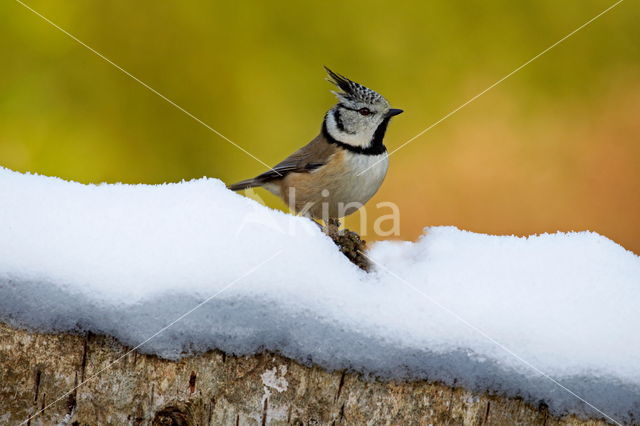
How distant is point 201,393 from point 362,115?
2318 millimetres

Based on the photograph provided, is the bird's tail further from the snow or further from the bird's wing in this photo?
the snow

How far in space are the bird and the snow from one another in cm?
171

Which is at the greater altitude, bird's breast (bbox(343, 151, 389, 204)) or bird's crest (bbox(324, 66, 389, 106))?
bird's crest (bbox(324, 66, 389, 106))

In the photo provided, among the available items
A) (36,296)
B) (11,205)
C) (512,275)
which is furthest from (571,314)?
(11,205)

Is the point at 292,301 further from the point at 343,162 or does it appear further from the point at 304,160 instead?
the point at 304,160

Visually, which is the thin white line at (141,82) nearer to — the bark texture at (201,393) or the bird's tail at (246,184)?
the bird's tail at (246,184)

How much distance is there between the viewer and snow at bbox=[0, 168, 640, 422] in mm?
1740

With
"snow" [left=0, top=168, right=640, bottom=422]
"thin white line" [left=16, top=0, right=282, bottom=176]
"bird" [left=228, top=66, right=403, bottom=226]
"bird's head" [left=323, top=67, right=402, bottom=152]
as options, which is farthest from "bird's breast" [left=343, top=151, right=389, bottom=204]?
"snow" [left=0, top=168, right=640, bottom=422]

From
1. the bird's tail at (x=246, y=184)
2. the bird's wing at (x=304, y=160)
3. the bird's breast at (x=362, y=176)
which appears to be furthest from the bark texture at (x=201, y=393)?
the bird's tail at (x=246, y=184)

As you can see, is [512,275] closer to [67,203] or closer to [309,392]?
[309,392]

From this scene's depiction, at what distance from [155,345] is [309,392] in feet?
1.30

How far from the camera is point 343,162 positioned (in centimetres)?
371

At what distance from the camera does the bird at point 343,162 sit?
3686 mm

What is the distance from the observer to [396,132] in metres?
4.30
